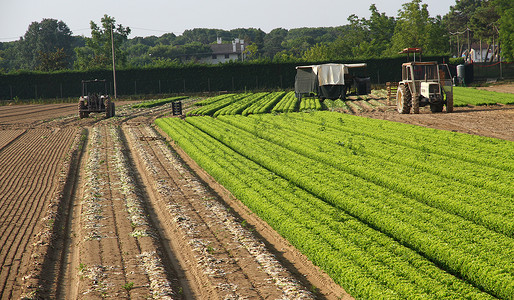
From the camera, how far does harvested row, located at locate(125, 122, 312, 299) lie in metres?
7.58

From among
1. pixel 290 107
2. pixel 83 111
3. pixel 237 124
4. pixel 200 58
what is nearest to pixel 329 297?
pixel 237 124

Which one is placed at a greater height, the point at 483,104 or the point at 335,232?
the point at 483,104

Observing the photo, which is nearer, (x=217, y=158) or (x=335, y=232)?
(x=335, y=232)

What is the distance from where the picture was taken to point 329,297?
7.44 metres

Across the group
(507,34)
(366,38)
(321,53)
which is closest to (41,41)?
(321,53)

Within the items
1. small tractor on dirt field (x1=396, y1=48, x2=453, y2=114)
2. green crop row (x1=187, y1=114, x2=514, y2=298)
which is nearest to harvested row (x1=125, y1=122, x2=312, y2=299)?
green crop row (x1=187, y1=114, x2=514, y2=298)

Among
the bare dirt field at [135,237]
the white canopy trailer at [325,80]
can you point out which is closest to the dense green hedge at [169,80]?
the white canopy trailer at [325,80]

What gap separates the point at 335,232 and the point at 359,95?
33.1m

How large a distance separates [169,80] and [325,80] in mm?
28120

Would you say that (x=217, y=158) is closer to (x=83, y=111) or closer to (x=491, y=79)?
(x=83, y=111)

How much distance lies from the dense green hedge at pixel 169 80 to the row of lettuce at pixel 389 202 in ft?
132

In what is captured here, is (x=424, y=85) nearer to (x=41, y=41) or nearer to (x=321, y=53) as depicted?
(x=321, y=53)

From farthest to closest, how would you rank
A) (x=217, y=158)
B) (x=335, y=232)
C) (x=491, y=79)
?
1. (x=491, y=79)
2. (x=217, y=158)
3. (x=335, y=232)

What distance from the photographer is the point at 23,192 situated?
45.8 feet
